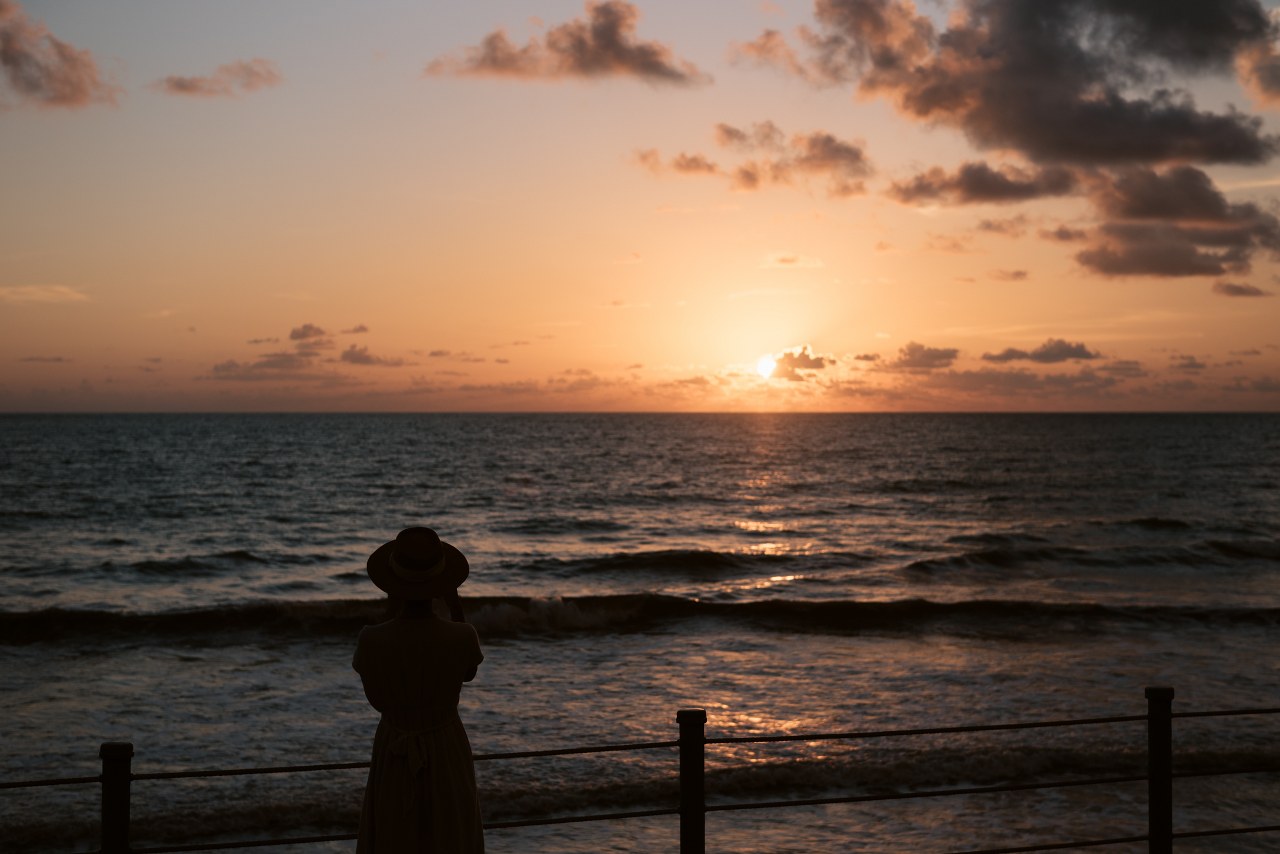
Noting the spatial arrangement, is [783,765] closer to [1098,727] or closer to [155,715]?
[1098,727]

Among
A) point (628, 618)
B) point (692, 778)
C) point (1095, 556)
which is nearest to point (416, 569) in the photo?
point (692, 778)

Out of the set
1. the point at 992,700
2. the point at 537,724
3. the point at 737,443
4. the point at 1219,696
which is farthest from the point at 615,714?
the point at 737,443

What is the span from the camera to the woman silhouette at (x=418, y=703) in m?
3.83

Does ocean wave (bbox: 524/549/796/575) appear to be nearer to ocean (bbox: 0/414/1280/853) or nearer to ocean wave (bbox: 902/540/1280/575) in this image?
ocean (bbox: 0/414/1280/853)

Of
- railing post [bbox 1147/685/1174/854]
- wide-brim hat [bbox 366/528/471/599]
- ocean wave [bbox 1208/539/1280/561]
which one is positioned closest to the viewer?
wide-brim hat [bbox 366/528/471/599]

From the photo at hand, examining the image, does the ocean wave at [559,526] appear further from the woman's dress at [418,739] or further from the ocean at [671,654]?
the woman's dress at [418,739]

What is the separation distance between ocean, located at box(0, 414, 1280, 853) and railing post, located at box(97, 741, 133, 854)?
17.7 feet

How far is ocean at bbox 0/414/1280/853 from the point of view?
1058 cm

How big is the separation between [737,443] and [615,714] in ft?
361

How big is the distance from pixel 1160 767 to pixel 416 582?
4.33 m

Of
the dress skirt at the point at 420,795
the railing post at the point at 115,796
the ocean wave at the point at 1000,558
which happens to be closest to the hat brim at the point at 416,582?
the dress skirt at the point at 420,795

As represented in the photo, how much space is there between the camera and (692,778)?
5.32 m

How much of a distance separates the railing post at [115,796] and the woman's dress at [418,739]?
1331 mm

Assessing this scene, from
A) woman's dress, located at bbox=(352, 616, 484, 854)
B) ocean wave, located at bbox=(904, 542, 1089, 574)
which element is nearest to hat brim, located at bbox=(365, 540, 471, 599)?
woman's dress, located at bbox=(352, 616, 484, 854)
